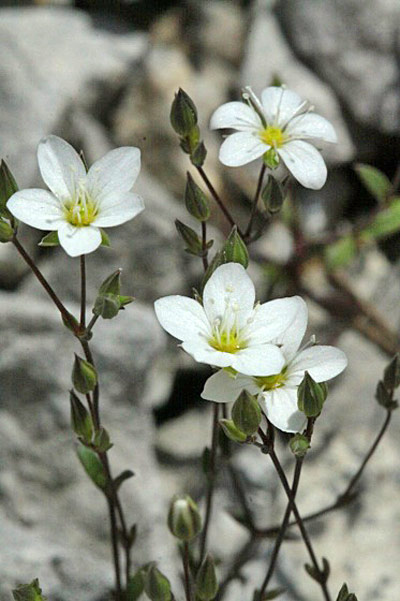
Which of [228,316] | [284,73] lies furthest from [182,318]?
[284,73]

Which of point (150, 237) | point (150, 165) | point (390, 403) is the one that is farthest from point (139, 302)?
point (390, 403)

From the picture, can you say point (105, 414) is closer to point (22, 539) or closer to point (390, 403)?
point (22, 539)

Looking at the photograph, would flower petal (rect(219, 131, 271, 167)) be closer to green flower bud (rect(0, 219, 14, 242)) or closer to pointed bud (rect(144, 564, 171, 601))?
green flower bud (rect(0, 219, 14, 242))

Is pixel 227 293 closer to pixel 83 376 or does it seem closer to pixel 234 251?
pixel 234 251

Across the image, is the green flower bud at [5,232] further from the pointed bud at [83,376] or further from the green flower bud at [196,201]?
the green flower bud at [196,201]

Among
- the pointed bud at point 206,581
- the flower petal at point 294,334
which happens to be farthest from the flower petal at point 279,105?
the pointed bud at point 206,581

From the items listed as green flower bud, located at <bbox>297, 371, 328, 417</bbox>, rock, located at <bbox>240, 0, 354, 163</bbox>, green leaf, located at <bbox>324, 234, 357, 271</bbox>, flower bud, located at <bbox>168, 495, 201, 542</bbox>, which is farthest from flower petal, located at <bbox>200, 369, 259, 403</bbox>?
rock, located at <bbox>240, 0, 354, 163</bbox>

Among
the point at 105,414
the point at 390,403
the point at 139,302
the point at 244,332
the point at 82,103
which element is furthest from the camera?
the point at 82,103
